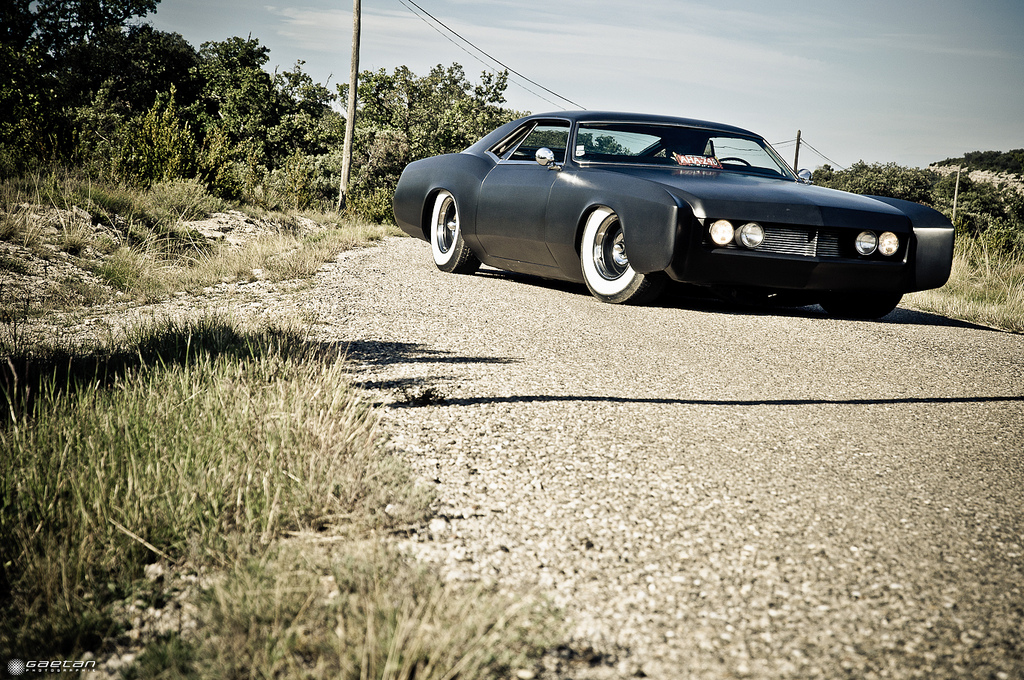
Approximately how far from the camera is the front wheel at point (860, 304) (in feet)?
17.3

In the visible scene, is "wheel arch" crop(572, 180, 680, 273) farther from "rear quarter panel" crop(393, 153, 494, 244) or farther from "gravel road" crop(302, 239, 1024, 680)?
"rear quarter panel" crop(393, 153, 494, 244)

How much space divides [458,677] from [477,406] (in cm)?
169

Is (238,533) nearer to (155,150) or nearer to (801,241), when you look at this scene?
(801,241)

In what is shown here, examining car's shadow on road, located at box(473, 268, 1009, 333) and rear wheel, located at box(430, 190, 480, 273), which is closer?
car's shadow on road, located at box(473, 268, 1009, 333)

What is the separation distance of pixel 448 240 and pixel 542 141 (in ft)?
4.36

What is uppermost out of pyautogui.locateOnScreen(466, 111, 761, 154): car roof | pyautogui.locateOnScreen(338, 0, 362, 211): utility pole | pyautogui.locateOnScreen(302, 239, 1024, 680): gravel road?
pyautogui.locateOnScreen(338, 0, 362, 211): utility pole

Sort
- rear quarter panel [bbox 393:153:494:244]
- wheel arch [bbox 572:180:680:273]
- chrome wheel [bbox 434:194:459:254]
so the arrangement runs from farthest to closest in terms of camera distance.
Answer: chrome wheel [bbox 434:194:459:254] < rear quarter panel [bbox 393:153:494:244] < wheel arch [bbox 572:180:680:273]

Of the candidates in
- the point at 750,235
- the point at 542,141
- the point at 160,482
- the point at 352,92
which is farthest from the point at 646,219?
the point at 352,92

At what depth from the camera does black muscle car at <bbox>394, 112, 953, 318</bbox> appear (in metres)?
4.59

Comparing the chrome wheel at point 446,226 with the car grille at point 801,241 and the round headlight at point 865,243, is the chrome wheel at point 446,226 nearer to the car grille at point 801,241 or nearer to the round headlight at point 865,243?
the car grille at point 801,241

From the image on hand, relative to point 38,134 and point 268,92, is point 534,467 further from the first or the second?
point 268,92

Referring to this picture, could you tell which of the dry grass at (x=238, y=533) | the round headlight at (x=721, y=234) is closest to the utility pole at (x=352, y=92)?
the round headlight at (x=721, y=234)

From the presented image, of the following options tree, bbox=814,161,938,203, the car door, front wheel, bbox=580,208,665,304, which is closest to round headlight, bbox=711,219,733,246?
front wheel, bbox=580,208,665,304

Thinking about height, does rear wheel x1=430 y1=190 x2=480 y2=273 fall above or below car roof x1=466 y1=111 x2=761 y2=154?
below
